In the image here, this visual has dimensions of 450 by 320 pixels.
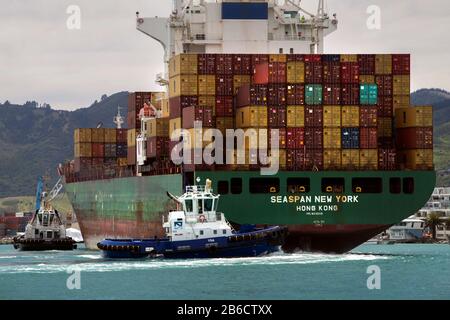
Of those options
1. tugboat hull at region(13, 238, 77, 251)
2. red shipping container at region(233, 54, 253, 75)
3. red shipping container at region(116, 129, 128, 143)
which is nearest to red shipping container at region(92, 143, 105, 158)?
red shipping container at region(116, 129, 128, 143)

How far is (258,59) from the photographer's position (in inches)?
3433

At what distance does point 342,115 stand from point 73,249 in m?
39.9

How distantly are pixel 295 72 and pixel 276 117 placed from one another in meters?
3.12

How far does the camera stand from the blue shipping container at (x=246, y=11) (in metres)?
94.8

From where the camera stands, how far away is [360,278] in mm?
67125

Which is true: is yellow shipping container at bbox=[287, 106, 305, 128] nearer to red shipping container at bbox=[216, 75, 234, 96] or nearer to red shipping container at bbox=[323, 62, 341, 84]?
red shipping container at bbox=[323, 62, 341, 84]

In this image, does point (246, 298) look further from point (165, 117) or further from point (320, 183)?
point (165, 117)

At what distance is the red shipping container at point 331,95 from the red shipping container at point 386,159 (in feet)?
14.1

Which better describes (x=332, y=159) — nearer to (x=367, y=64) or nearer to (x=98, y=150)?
(x=367, y=64)

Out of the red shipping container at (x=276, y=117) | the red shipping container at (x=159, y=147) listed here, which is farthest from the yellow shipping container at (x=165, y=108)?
the red shipping container at (x=276, y=117)

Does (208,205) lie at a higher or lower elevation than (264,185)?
lower

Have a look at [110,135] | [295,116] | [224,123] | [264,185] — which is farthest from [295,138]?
[110,135]
